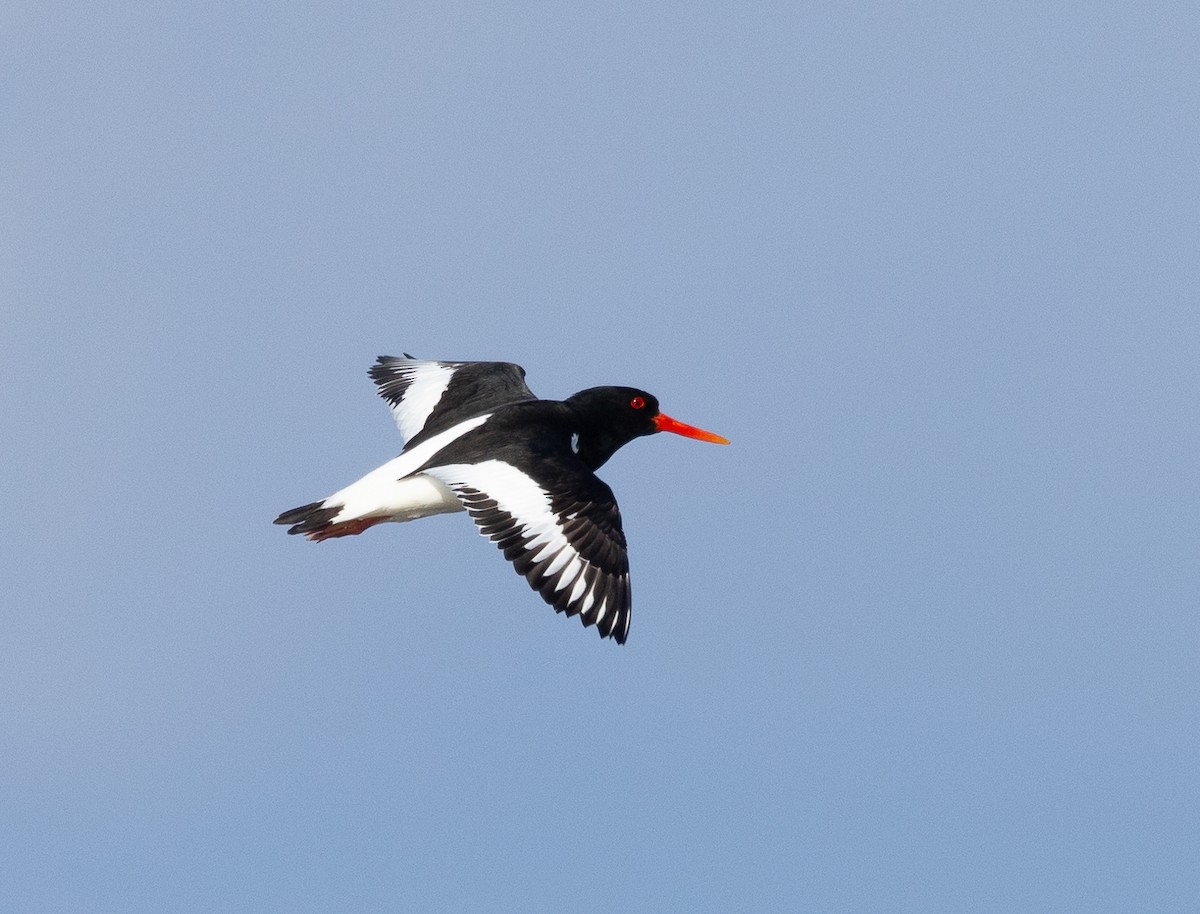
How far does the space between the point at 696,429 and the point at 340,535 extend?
335 cm

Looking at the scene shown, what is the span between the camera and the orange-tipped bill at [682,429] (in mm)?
13633

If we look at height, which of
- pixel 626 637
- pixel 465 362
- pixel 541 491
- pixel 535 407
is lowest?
pixel 626 637

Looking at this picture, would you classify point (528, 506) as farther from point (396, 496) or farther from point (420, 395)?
point (420, 395)

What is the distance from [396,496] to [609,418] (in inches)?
85.5

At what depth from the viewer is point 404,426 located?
14141 millimetres

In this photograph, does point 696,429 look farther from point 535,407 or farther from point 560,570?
point 560,570

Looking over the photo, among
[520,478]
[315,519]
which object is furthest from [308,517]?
[520,478]

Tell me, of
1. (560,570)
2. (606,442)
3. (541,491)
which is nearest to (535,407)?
(606,442)

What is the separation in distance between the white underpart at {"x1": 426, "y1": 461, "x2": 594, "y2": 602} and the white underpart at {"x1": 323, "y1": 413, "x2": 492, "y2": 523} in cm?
19

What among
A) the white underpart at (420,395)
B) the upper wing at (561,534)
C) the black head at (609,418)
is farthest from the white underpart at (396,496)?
the white underpart at (420,395)

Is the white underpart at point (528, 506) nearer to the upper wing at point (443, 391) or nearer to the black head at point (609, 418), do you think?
the black head at point (609, 418)

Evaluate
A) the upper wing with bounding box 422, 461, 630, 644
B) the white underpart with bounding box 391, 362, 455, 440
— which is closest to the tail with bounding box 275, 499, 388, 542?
the upper wing with bounding box 422, 461, 630, 644

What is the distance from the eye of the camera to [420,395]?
14.7 meters

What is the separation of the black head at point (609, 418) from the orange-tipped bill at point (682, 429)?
0.01m
